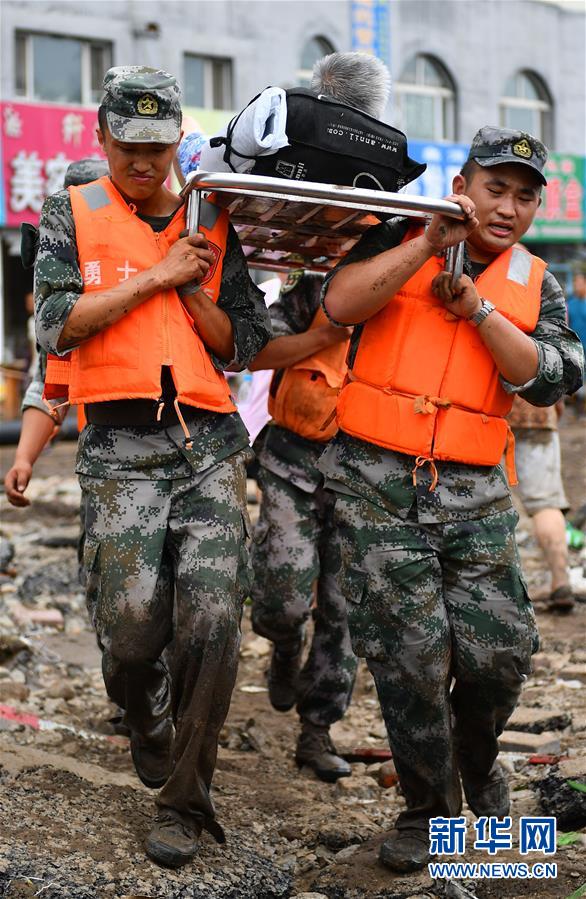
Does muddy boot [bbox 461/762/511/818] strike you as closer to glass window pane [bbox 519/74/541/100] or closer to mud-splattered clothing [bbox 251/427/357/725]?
mud-splattered clothing [bbox 251/427/357/725]

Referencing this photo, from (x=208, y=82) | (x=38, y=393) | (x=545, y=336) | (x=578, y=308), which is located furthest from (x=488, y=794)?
(x=208, y=82)

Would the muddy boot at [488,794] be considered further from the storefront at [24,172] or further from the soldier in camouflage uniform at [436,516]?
the storefront at [24,172]

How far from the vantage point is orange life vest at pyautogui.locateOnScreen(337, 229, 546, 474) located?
3654 millimetres

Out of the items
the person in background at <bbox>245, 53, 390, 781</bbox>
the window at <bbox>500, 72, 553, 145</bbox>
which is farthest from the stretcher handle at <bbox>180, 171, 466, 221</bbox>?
the window at <bbox>500, 72, 553, 145</bbox>

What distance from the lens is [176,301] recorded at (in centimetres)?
367

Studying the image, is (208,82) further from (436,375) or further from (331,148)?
(436,375)

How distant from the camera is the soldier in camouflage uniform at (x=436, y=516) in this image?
11.9 feet

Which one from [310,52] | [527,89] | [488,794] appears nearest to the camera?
[488,794]

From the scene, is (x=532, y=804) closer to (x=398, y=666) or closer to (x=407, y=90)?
(x=398, y=666)

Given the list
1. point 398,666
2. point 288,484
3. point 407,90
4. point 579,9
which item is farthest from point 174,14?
point 398,666

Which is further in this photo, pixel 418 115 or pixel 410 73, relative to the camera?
pixel 418 115

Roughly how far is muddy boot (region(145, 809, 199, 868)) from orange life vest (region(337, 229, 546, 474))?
1.28 meters

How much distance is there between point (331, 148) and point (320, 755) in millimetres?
2524

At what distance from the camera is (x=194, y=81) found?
22.9 meters
